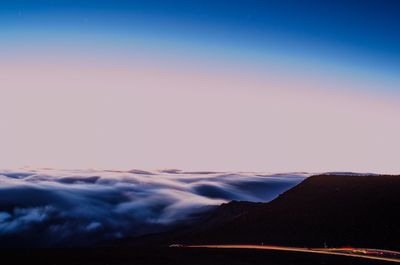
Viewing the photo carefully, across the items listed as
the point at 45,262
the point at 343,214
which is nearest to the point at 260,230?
the point at 343,214

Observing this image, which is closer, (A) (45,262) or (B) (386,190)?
(A) (45,262)

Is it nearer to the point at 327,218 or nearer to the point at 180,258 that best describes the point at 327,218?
the point at 327,218

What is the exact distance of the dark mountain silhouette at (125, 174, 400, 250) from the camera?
71750 millimetres

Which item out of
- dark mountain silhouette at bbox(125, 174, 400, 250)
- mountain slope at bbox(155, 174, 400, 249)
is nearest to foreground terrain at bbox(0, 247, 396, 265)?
dark mountain silhouette at bbox(125, 174, 400, 250)

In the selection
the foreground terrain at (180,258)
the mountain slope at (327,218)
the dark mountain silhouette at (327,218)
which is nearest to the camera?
the foreground terrain at (180,258)

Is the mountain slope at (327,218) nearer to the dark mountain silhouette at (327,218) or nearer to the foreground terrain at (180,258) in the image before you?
the dark mountain silhouette at (327,218)

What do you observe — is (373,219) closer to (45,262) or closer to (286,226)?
(286,226)

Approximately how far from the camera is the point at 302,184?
115688 mm

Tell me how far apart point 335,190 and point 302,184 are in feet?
49.0

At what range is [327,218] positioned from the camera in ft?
279

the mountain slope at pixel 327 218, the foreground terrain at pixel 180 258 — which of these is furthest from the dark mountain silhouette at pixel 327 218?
the foreground terrain at pixel 180 258

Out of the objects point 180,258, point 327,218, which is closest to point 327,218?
point 327,218

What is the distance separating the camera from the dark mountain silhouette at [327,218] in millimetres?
71750

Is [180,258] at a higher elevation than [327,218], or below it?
below
